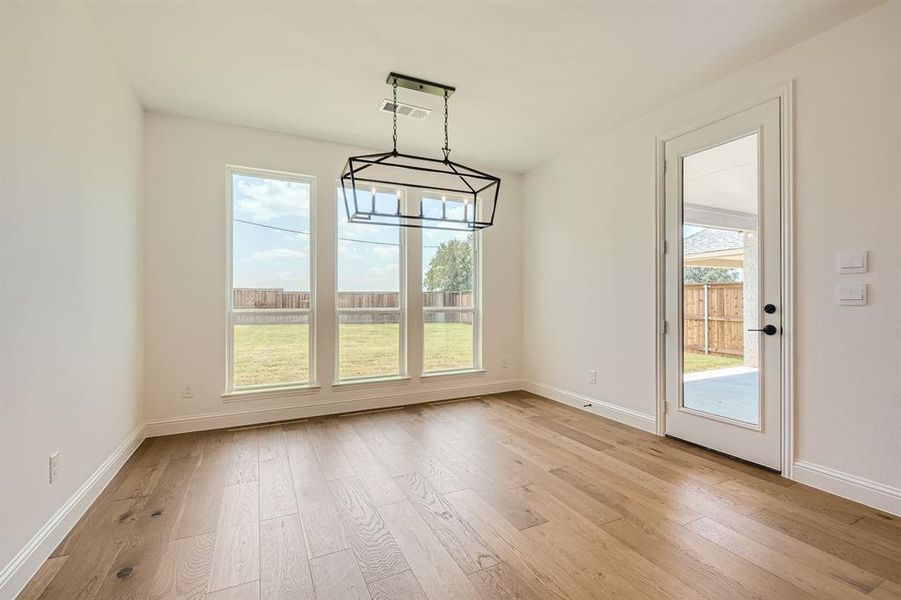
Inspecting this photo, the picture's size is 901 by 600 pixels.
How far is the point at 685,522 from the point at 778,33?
2.96 meters

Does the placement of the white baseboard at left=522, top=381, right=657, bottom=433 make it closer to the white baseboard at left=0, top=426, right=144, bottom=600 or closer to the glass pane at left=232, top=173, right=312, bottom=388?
the glass pane at left=232, top=173, right=312, bottom=388

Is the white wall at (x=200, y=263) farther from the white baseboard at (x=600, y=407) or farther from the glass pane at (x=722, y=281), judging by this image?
the glass pane at (x=722, y=281)

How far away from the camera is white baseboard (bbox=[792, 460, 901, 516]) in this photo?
228cm

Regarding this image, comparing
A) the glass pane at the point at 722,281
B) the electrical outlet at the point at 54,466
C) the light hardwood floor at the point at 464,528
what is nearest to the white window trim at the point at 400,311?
the light hardwood floor at the point at 464,528

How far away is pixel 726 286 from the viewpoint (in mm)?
3145

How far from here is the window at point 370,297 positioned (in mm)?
4410

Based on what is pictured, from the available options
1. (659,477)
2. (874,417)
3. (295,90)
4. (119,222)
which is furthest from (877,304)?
(119,222)

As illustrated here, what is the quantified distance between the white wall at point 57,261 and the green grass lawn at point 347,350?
1063 mm

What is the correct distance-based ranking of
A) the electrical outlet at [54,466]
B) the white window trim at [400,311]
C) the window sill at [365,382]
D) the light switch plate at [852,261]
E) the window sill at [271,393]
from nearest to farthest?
the electrical outlet at [54,466] < the light switch plate at [852,261] < the window sill at [271,393] < the window sill at [365,382] < the white window trim at [400,311]

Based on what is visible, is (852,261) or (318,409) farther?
(318,409)

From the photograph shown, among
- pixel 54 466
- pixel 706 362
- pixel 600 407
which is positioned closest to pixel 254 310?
pixel 54 466

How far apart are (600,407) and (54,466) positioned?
4.09 meters

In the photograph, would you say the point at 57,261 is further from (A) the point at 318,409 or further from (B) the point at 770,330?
(B) the point at 770,330

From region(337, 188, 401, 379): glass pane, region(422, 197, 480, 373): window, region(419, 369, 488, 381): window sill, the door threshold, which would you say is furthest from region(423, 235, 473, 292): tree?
the door threshold
